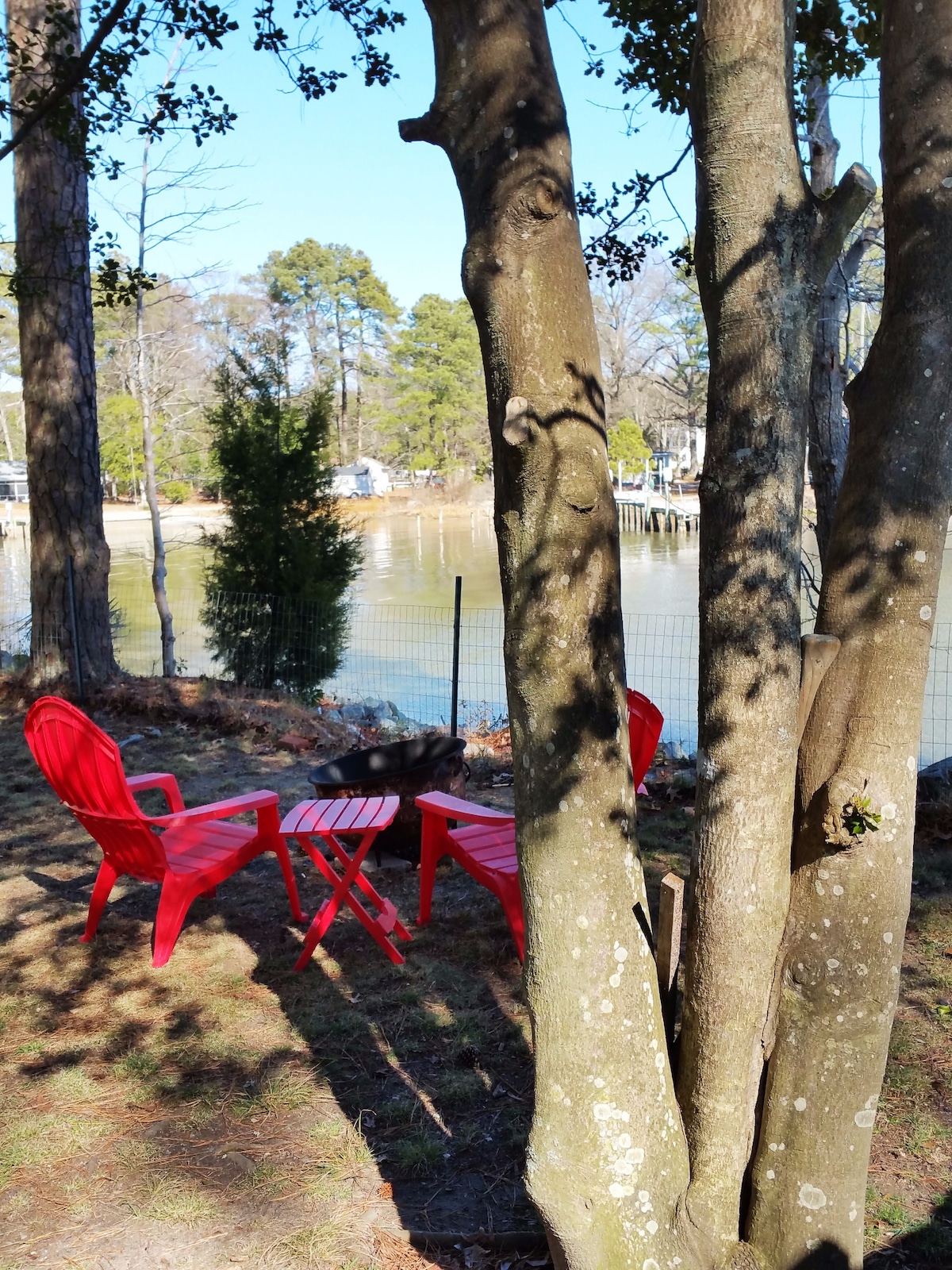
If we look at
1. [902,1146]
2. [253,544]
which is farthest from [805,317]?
[253,544]

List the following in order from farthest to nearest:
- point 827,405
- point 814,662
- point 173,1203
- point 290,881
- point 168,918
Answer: point 827,405, point 290,881, point 168,918, point 173,1203, point 814,662

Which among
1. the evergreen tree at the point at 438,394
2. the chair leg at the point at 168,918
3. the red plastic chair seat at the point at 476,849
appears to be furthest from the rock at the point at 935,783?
the evergreen tree at the point at 438,394

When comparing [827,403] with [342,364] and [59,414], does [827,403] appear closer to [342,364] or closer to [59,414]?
[59,414]

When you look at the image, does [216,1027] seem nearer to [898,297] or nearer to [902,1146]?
[902,1146]

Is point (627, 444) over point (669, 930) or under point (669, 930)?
over

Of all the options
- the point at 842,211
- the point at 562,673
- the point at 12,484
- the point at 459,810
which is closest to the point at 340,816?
the point at 459,810

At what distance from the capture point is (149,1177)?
2766mm

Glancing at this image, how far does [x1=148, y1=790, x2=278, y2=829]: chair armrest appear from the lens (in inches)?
162

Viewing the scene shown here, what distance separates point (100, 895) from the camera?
14.1 feet

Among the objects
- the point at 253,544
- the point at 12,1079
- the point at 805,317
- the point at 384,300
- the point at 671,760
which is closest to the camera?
the point at 805,317

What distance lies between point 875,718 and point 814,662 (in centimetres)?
17

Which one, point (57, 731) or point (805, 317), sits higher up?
point (805, 317)

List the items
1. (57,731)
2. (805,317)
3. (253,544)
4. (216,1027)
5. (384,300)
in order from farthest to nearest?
(384,300) → (253,544) → (57,731) → (216,1027) → (805,317)

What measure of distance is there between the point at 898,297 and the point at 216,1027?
10.4ft
